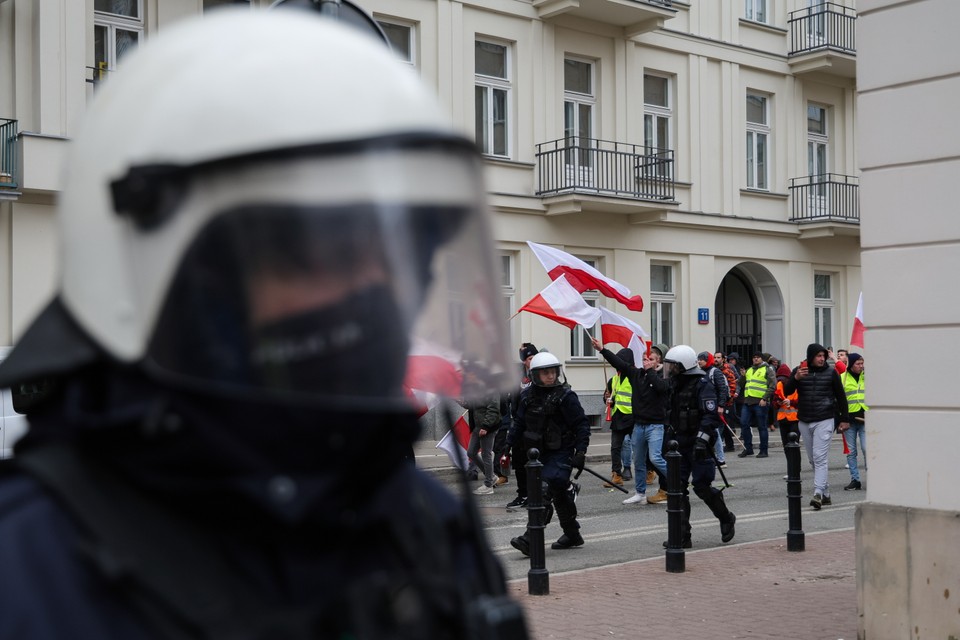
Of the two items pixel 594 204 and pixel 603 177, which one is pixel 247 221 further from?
pixel 603 177

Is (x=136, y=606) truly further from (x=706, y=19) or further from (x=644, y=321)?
(x=706, y=19)

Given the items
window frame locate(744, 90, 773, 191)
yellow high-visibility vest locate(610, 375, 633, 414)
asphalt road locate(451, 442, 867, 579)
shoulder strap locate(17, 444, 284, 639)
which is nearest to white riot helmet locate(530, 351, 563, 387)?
asphalt road locate(451, 442, 867, 579)

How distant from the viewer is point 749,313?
2988cm

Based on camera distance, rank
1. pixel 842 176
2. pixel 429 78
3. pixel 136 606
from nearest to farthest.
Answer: pixel 136 606, pixel 429 78, pixel 842 176

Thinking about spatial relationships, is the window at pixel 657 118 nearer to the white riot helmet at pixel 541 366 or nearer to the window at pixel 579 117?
the window at pixel 579 117

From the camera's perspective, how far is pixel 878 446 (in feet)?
21.5

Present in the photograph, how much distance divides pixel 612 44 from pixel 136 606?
25257mm

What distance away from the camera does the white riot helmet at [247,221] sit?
145 cm

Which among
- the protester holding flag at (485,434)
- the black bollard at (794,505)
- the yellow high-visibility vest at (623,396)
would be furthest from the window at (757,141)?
the black bollard at (794,505)

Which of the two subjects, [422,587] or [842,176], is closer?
[422,587]

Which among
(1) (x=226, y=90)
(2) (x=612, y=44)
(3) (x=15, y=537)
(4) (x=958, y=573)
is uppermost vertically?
(2) (x=612, y=44)

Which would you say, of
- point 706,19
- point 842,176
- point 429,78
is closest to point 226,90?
point 429,78

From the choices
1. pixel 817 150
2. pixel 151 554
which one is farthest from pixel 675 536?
pixel 817 150

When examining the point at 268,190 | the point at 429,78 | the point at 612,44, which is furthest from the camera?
the point at 612,44
